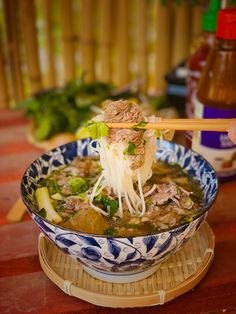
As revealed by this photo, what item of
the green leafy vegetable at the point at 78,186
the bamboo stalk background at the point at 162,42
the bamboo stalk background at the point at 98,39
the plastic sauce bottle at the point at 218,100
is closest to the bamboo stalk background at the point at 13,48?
the bamboo stalk background at the point at 98,39

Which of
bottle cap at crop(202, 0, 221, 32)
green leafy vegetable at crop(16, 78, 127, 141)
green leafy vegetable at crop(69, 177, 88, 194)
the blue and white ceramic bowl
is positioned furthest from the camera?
green leafy vegetable at crop(16, 78, 127, 141)

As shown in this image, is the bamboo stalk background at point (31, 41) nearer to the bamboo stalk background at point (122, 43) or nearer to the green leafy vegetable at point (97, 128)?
the bamboo stalk background at point (122, 43)

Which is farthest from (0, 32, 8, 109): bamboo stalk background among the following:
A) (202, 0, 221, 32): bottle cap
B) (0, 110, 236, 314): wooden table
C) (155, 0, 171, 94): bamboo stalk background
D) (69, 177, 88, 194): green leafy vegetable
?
(69, 177, 88, 194): green leafy vegetable

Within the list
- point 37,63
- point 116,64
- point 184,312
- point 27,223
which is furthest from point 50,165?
point 116,64

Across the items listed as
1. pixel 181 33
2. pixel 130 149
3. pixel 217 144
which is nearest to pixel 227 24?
pixel 217 144

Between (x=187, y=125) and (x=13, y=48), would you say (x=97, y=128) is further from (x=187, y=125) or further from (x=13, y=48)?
(x=13, y=48)

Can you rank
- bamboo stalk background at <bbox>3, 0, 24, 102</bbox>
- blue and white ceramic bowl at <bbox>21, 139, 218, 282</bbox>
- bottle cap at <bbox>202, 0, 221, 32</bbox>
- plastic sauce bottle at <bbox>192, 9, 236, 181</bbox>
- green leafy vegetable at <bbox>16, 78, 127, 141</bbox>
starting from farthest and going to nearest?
bamboo stalk background at <bbox>3, 0, 24, 102</bbox> < green leafy vegetable at <bbox>16, 78, 127, 141</bbox> < bottle cap at <bbox>202, 0, 221, 32</bbox> < plastic sauce bottle at <bbox>192, 9, 236, 181</bbox> < blue and white ceramic bowl at <bbox>21, 139, 218, 282</bbox>

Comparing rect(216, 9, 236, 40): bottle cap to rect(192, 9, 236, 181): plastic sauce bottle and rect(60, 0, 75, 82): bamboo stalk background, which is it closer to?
rect(192, 9, 236, 181): plastic sauce bottle
